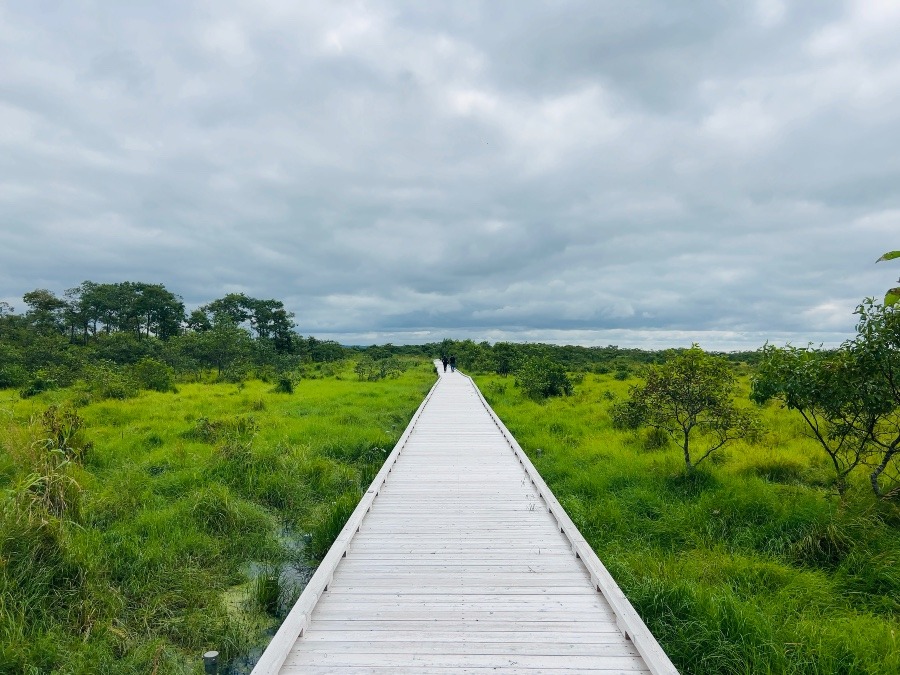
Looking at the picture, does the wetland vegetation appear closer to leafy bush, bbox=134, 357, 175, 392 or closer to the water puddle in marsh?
the water puddle in marsh

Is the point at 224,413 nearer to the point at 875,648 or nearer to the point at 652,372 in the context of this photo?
the point at 652,372

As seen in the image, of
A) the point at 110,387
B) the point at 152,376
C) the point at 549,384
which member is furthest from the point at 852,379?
the point at 152,376

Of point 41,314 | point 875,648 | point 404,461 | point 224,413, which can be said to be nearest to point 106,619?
point 404,461

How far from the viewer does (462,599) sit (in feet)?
12.5

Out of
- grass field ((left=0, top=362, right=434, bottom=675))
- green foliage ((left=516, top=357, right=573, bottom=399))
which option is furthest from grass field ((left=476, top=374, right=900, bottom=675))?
green foliage ((left=516, top=357, right=573, bottom=399))

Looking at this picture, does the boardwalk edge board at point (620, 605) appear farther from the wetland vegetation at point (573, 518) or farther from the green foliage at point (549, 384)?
the green foliage at point (549, 384)

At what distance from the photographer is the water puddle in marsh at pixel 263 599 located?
13.7 feet

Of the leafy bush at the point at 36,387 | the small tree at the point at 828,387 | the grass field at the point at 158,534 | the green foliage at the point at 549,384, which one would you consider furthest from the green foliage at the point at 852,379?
the leafy bush at the point at 36,387

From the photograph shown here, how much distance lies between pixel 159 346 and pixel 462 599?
35560mm

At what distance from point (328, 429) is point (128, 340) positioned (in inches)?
1169

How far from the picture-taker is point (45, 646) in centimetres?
386

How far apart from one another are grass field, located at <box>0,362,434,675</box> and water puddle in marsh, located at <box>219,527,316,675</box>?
0.02 m

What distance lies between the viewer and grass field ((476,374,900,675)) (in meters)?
3.65

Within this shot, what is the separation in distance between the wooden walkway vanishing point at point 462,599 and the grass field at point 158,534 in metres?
1.21
